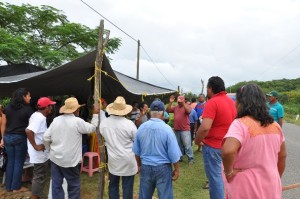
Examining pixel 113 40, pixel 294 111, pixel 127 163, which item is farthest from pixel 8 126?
pixel 294 111

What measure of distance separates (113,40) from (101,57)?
26.0 feet

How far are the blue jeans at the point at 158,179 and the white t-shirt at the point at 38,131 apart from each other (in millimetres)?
1605

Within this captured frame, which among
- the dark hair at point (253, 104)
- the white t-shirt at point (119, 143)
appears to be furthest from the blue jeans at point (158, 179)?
the dark hair at point (253, 104)

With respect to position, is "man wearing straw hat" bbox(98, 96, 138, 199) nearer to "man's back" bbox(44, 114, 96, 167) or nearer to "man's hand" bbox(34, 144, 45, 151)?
"man's back" bbox(44, 114, 96, 167)

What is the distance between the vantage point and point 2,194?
4469 millimetres

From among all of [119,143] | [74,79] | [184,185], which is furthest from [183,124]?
[119,143]

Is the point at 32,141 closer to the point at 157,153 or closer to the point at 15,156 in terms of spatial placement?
the point at 15,156

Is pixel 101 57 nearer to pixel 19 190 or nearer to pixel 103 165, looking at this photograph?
pixel 103 165

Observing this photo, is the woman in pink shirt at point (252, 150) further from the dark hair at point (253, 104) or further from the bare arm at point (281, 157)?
the bare arm at point (281, 157)

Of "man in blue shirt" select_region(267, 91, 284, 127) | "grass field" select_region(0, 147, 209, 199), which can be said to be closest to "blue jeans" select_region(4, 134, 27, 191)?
"grass field" select_region(0, 147, 209, 199)

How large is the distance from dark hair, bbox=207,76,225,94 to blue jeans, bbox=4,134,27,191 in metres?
2.85

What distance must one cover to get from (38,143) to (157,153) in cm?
181

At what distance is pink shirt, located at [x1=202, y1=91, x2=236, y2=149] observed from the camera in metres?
3.41

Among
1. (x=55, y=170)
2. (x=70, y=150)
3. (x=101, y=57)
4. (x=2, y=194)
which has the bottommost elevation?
(x=2, y=194)
